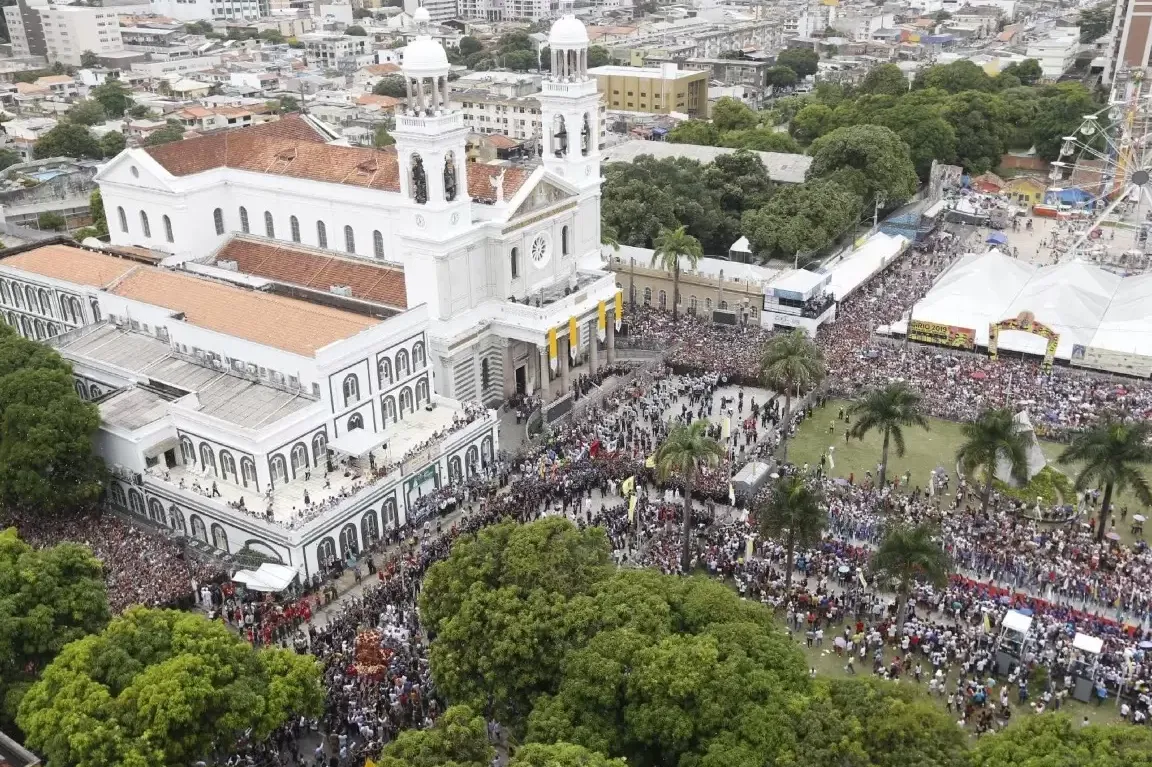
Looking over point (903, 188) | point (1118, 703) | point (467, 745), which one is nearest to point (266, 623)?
point (467, 745)

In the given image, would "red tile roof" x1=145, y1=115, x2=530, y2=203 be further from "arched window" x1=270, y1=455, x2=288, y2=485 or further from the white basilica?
"arched window" x1=270, y1=455, x2=288, y2=485

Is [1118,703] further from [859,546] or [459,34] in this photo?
[459,34]

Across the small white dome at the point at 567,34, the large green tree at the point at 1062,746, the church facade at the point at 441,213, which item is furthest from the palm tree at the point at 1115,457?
the small white dome at the point at 567,34

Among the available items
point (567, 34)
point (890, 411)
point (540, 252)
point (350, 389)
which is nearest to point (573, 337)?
point (540, 252)

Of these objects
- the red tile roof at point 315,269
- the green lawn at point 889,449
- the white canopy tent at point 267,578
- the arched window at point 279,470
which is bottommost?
the green lawn at point 889,449

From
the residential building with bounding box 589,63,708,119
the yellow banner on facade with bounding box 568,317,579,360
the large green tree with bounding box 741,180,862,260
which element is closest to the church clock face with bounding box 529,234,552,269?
the yellow banner on facade with bounding box 568,317,579,360

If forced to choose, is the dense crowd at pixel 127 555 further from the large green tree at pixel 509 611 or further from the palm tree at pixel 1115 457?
the palm tree at pixel 1115 457
